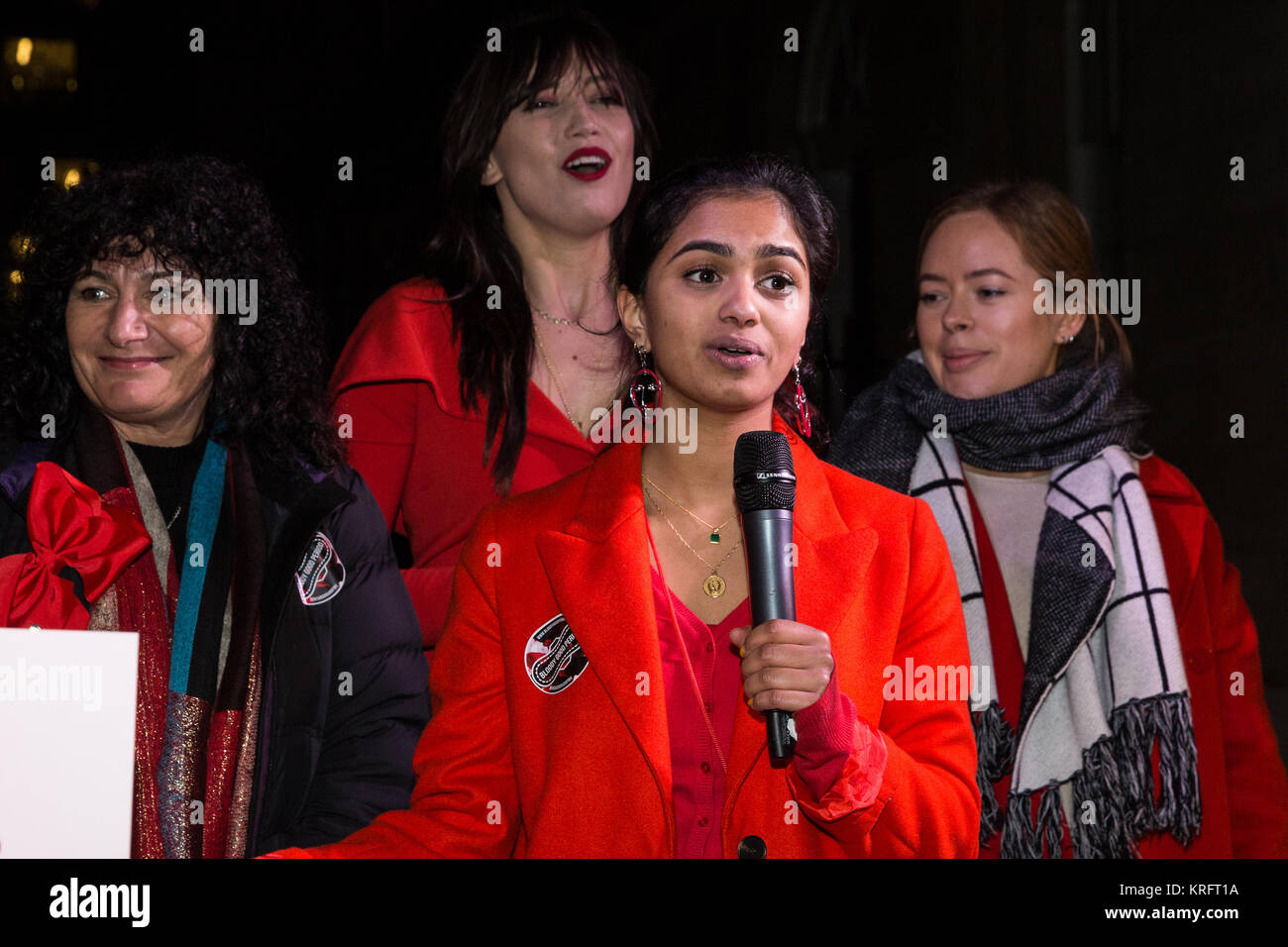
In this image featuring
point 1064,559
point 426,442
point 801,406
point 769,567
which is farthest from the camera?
point 1064,559

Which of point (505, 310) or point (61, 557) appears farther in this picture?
point (505, 310)

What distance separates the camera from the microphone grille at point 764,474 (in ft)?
5.75

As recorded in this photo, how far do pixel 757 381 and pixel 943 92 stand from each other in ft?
3.55

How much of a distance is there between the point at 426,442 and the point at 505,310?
0.29 meters

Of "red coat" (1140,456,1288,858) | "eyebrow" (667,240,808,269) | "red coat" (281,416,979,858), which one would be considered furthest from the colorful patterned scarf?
"red coat" (1140,456,1288,858)

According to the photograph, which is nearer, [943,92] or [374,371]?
[374,371]

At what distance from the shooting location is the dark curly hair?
2.42 m

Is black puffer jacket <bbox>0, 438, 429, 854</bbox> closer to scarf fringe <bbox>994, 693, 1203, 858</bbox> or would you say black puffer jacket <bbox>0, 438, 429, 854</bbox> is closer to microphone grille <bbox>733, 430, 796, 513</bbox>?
microphone grille <bbox>733, 430, 796, 513</bbox>

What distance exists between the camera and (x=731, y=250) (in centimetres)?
214

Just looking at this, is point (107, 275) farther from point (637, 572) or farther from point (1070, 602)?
point (1070, 602)

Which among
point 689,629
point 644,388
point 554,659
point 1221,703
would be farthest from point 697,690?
point 1221,703

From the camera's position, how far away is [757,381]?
6.84ft

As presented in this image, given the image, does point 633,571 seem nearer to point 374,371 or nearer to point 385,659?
point 385,659

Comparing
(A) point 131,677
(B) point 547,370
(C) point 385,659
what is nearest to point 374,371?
(B) point 547,370
